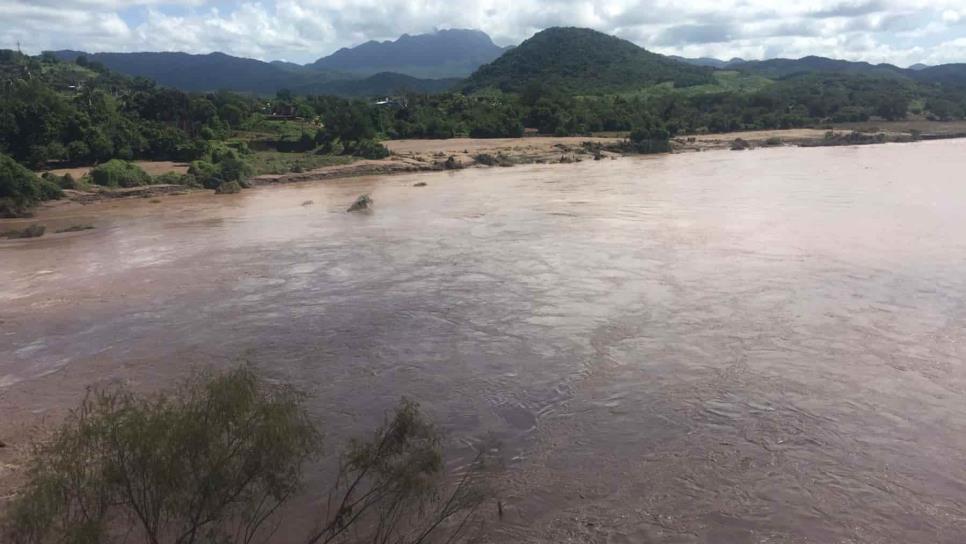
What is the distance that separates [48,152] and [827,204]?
118 feet

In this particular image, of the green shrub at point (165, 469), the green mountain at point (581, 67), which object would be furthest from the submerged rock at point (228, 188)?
the green mountain at point (581, 67)

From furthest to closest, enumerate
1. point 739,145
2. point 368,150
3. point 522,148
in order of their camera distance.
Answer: point 739,145 → point 522,148 → point 368,150

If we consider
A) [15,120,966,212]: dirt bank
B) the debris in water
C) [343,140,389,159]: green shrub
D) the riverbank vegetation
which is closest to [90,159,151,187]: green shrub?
Result: [15,120,966,212]: dirt bank

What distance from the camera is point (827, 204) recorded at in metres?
26.5

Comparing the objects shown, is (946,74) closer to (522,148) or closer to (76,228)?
(522,148)

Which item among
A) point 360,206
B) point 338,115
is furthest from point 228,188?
point 338,115

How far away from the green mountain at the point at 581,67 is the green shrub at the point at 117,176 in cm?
6841

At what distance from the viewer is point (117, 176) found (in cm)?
3353

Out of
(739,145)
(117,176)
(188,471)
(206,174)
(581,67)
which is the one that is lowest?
(739,145)

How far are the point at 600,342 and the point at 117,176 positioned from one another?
29.4 m

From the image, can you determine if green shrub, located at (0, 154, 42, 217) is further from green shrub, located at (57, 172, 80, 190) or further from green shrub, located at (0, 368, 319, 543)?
green shrub, located at (0, 368, 319, 543)

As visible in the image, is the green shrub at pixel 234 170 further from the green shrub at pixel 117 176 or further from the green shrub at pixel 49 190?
the green shrub at pixel 49 190

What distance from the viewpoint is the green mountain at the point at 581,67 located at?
10425 centimetres

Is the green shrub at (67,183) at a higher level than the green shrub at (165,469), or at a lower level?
lower
